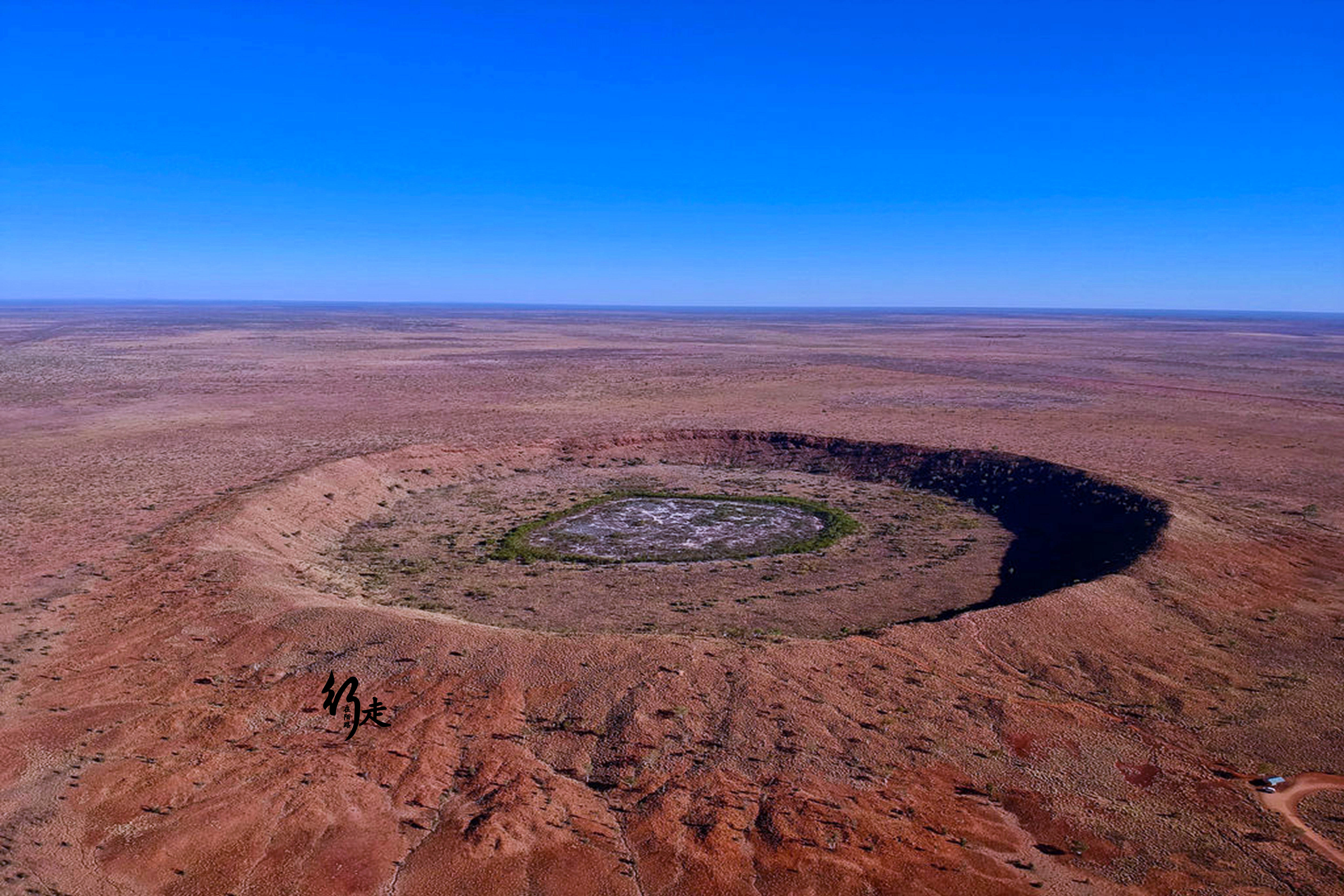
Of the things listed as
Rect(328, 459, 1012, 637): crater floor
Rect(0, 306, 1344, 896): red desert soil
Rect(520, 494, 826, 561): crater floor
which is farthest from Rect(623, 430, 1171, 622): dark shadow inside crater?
Rect(520, 494, 826, 561): crater floor

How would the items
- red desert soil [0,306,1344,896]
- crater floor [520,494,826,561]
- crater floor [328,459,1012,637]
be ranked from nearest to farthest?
red desert soil [0,306,1344,896] < crater floor [328,459,1012,637] < crater floor [520,494,826,561]

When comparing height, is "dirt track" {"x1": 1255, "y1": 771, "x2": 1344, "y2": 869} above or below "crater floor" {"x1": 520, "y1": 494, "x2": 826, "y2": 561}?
above

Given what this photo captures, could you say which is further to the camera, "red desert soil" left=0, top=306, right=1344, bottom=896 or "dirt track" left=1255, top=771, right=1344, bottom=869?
"dirt track" left=1255, top=771, right=1344, bottom=869

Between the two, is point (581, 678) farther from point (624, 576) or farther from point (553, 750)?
point (624, 576)

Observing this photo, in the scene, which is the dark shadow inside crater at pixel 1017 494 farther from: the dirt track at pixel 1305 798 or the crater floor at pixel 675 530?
the dirt track at pixel 1305 798

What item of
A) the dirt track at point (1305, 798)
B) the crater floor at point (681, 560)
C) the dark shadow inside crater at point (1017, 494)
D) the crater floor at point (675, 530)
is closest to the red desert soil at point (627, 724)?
the dirt track at point (1305, 798)

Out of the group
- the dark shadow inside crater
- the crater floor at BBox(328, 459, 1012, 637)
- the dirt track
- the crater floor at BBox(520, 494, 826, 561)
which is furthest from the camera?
the crater floor at BBox(520, 494, 826, 561)

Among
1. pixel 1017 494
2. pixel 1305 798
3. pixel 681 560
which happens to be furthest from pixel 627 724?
pixel 1017 494

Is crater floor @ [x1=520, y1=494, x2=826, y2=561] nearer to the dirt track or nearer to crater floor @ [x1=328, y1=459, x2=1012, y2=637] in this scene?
crater floor @ [x1=328, y1=459, x2=1012, y2=637]
